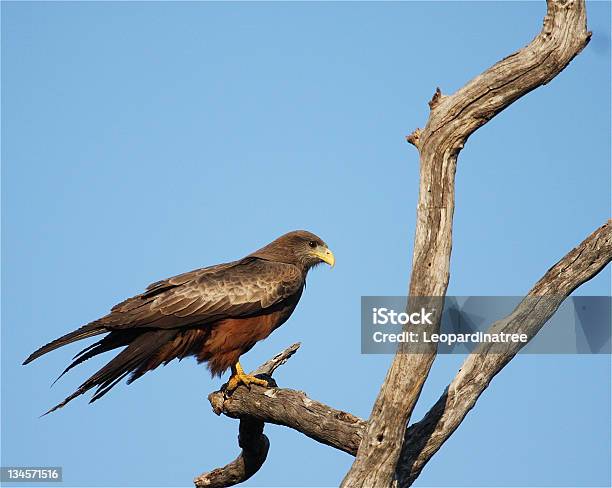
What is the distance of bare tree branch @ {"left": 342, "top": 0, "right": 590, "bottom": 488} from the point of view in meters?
6.36

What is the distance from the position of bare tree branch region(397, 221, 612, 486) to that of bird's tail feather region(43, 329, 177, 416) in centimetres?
307

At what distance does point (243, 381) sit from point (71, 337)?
5.96ft

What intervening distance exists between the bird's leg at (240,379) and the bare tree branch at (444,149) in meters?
2.52

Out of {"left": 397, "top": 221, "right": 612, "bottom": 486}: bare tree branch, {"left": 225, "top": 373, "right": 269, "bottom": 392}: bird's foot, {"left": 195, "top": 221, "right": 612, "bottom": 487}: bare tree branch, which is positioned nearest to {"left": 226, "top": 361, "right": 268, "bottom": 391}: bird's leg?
{"left": 225, "top": 373, "right": 269, "bottom": 392}: bird's foot

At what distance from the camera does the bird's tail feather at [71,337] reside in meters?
8.26

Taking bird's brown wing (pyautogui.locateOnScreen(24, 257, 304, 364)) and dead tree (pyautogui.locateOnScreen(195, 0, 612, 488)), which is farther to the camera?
bird's brown wing (pyautogui.locateOnScreen(24, 257, 304, 364))

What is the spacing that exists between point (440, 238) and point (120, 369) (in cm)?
387

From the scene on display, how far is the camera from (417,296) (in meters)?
6.36

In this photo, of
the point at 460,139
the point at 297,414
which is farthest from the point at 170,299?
the point at 460,139

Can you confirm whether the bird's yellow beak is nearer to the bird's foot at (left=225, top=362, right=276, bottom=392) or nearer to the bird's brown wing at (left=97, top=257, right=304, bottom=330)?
the bird's brown wing at (left=97, top=257, right=304, bottom=330)

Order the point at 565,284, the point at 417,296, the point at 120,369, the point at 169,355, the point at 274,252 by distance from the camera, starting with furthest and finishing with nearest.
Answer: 1. the point at 274,252
2. the point at 169,355
3. the point at 120,369
4. the point at 565,284
5. the point at 417,296

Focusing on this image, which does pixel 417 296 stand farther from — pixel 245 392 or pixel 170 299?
pixel 170 299

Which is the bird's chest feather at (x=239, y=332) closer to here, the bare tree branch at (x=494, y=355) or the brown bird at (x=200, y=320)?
the brown bird at (x=200, y=320)

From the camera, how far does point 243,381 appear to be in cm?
902
